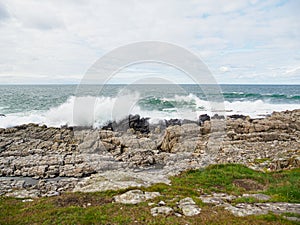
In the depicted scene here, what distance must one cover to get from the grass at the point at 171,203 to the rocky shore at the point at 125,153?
2.07 metres

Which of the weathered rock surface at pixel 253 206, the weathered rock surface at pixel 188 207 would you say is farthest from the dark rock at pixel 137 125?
the weathered rock surface at pixel 188 207

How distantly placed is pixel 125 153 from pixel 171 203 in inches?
699

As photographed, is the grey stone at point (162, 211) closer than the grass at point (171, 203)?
No

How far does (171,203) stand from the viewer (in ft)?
37.7

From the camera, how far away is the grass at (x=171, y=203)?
995cm

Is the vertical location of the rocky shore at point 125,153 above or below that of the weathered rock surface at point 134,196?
below

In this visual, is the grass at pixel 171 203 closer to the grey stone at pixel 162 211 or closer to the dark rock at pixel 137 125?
the grey stone at pixel 162 211

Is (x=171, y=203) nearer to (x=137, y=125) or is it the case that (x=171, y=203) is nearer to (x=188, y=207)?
(x=188, y=207)

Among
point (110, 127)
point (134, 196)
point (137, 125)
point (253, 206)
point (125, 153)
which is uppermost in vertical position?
point (253, 206)

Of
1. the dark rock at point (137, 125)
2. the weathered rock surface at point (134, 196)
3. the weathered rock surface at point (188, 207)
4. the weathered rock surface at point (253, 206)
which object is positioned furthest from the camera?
the dark rock at point (137, 125)

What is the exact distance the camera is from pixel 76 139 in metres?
34.6

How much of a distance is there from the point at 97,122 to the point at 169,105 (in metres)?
32.3

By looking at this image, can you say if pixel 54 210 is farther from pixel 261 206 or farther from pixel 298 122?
pixel 298 122

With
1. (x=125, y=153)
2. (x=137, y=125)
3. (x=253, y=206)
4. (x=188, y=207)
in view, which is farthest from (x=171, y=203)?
(x=137, y=125)
